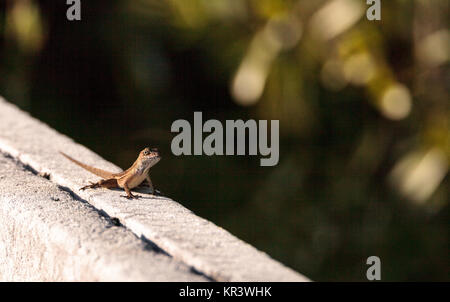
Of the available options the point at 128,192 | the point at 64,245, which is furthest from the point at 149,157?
the point at 64,245

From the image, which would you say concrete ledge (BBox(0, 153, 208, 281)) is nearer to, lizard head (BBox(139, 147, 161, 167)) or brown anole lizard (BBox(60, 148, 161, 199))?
brown anole lizard (BBox(60, 148, 161, 199))

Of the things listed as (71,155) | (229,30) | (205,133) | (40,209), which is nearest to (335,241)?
(205,133)

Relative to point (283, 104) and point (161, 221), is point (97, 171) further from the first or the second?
point (283, 104)

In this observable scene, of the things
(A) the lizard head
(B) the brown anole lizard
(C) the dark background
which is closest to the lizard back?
(B) the brown anole lizard

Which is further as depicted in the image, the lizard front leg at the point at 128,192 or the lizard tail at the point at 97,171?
the lizard tail at the point at 97,171

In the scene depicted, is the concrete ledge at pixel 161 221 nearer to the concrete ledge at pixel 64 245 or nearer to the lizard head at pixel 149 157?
the concrete ledge at pixel 64 245

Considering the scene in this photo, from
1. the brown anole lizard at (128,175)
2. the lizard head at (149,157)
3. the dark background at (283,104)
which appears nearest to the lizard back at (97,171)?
the brown anole lizard at (128,175)
